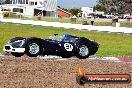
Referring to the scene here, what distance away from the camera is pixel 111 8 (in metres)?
134

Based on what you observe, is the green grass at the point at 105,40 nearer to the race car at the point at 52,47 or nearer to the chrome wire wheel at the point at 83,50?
the chrome wire wheel at the point at 83,50

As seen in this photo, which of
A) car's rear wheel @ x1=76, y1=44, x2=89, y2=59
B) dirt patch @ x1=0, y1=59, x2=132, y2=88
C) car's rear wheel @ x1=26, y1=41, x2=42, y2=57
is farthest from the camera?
car's rear wheel @ x1=76, y1=44, x2=89, y2=59

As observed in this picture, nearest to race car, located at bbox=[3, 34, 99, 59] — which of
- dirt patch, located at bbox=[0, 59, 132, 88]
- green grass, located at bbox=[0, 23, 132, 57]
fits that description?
dirt patch, located at bbox=[0, 59, 132, 88]

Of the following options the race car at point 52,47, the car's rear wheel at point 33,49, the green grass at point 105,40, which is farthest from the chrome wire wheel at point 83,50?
the green grass at point 105,40

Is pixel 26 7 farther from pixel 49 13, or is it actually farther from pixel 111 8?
pixel 111 8

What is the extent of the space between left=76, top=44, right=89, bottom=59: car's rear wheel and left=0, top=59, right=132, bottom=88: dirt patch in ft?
6.58

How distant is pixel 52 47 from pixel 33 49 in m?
0.84

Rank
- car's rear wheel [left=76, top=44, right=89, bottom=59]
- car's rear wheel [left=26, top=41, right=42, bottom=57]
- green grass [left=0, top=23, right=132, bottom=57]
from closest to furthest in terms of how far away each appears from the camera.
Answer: car's rear wheel [left=26, top=41, right=42, bottom=57]
car's rear wheel [left=76, top=44, right=89, bottom=59]
green grass [left=0, top=23, right=132, bottom=57]

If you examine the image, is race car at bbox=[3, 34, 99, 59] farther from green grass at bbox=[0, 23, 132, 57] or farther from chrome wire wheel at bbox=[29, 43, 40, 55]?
→ green grass at bbox=[0, 23, 132, 57]

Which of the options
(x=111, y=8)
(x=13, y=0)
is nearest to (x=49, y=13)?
(x=13, y=0)

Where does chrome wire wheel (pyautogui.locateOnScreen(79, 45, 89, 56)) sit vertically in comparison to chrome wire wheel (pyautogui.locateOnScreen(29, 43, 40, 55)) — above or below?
below

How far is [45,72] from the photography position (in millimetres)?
11547

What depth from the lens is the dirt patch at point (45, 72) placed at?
9534 mm

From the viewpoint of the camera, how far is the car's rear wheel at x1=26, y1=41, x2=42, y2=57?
50.3 ft
